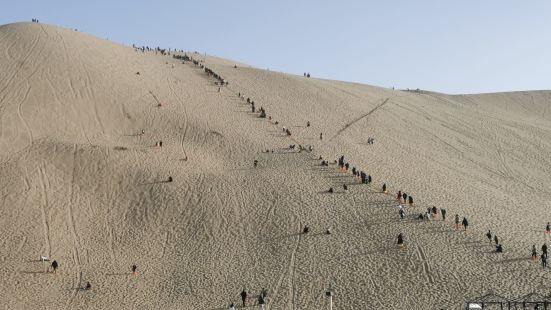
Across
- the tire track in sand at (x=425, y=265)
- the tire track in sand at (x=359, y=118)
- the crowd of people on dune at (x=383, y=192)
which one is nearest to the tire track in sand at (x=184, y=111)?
the crowd of people on dune at (x=383, y=192)

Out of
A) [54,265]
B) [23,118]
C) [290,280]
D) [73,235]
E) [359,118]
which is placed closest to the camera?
[290,280]

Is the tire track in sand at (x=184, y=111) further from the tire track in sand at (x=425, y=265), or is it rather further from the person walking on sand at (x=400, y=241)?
the tire track in sand at (x=425, y=265)

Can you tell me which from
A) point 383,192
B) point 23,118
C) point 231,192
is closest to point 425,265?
point 383,192

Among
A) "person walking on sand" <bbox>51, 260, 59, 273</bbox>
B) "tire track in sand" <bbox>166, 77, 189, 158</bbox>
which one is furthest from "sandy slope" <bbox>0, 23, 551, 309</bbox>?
"person walking on sand" <bbox>51, 260, 59, 273</bbox>

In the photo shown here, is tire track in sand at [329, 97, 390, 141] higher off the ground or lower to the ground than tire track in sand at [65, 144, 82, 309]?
higher

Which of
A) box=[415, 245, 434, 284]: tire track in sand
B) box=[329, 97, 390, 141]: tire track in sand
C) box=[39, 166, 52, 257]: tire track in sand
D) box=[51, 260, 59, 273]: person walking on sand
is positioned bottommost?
box=[51, 260, 59, 273]: person walking on sand

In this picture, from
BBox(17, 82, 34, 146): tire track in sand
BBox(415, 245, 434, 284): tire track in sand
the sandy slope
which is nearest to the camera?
BBox(415, 245, 434, 284): tire track in sand

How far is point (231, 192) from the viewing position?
33781 mm

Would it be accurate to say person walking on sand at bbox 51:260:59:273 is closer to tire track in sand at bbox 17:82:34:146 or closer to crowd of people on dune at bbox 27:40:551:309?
crowd of people on dune at bbox 27:40:551:309

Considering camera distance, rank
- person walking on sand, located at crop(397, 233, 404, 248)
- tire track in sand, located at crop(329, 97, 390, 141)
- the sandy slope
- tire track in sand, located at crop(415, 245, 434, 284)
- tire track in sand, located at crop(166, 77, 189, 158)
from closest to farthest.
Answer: tire track in sand, located at crop(415, 245, 434, 284) < the sandy slope < person walking on sand, located at crop(397, 233, 404, 248) < tire track in sand, located at crop(166, 77, 189, 158) < tire track in sand, located at crop(329, 97, 390, 141)

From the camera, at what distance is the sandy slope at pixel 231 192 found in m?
25.1

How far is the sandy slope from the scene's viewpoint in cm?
2506

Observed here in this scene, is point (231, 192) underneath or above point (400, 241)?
underneath

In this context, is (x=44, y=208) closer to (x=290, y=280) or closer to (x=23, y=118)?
(x=23, y=118)
